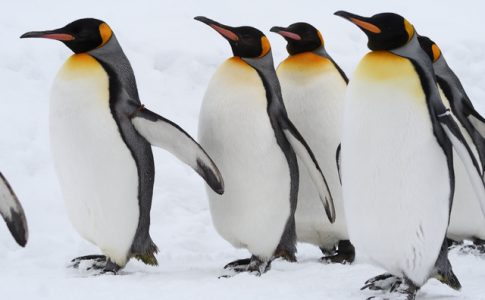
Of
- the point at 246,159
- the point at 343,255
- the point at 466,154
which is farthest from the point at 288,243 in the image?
the point at 466,154

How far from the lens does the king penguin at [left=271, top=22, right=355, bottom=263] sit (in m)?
3.89

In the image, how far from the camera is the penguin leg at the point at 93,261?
142 inches

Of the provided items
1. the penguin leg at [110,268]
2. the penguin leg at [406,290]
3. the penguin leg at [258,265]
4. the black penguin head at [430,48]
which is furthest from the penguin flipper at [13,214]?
the black penguin head at [430,48]

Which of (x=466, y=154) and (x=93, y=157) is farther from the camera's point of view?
(x=93, y=157)

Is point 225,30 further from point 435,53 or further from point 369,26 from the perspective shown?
point 435,53

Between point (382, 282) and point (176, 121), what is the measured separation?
10.8 ft

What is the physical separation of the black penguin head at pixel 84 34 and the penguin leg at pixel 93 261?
958mm

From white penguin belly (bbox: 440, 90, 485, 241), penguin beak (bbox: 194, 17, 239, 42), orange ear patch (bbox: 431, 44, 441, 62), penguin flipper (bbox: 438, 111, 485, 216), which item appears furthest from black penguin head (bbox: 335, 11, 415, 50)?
white penguin belly (bbox: 440, 90, 485, 241)

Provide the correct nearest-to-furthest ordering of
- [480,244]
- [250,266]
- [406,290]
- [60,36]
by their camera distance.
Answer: [406,290]
[60,36]
[250,266]
[480,244]

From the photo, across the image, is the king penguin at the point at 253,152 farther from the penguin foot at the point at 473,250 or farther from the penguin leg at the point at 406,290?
the penguin foot at the point at 473,250

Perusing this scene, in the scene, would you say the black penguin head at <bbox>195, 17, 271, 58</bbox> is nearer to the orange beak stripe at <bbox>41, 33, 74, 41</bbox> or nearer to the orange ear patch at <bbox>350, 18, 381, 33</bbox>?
the orange beak stripe at <bbox>41, 33, 74, 41</bbox>

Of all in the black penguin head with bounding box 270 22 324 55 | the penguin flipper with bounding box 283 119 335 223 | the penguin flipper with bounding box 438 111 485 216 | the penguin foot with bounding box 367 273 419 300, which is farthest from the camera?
the black penguin head with bounding box 270 22 324 55

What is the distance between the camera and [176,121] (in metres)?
6.05

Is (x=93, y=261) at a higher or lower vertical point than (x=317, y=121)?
lower
